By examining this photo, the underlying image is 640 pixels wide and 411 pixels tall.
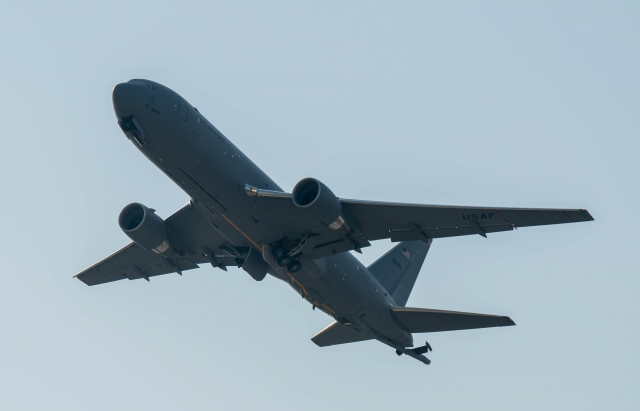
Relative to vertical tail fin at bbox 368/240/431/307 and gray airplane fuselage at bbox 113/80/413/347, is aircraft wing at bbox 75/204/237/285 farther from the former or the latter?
vertical tail fin at bbox 368/240/431/307

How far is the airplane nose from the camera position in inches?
1095

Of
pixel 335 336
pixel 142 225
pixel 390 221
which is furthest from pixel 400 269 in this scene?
pixel 142 225

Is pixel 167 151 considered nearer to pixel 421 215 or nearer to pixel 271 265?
pixel 271 265

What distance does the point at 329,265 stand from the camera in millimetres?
34000

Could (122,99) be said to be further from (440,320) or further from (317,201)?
(440,320)

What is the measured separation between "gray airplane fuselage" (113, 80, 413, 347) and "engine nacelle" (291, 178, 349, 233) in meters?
2.31

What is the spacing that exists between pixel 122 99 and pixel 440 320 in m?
18.4

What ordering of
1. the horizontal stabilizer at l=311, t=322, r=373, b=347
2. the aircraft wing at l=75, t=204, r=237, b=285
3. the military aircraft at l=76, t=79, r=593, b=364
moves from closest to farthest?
the military aircraft at l=76, t=79, r=593, b=364
the aircraft wing at l=75, t=204, r=237, b=285
the horizontal stabilizer at l=311, t=322, r=373, b=347

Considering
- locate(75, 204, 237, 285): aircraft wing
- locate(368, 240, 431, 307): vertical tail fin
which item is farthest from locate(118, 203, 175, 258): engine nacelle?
locate(368, 240, 431, 307): vertical tail fin

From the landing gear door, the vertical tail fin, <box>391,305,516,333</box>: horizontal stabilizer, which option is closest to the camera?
the landing gear door

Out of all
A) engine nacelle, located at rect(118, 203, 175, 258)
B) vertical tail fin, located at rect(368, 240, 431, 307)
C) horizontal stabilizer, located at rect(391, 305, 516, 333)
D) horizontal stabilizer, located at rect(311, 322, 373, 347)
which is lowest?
engine nacelle, located at rect(118, 203, 175, 258)

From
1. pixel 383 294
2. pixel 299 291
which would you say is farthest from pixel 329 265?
pixel 383 294

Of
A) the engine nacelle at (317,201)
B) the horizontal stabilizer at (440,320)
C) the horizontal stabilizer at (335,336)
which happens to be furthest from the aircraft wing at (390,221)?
the horizontal stabilizer at (335,336)

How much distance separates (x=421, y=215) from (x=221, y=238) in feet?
32.7
